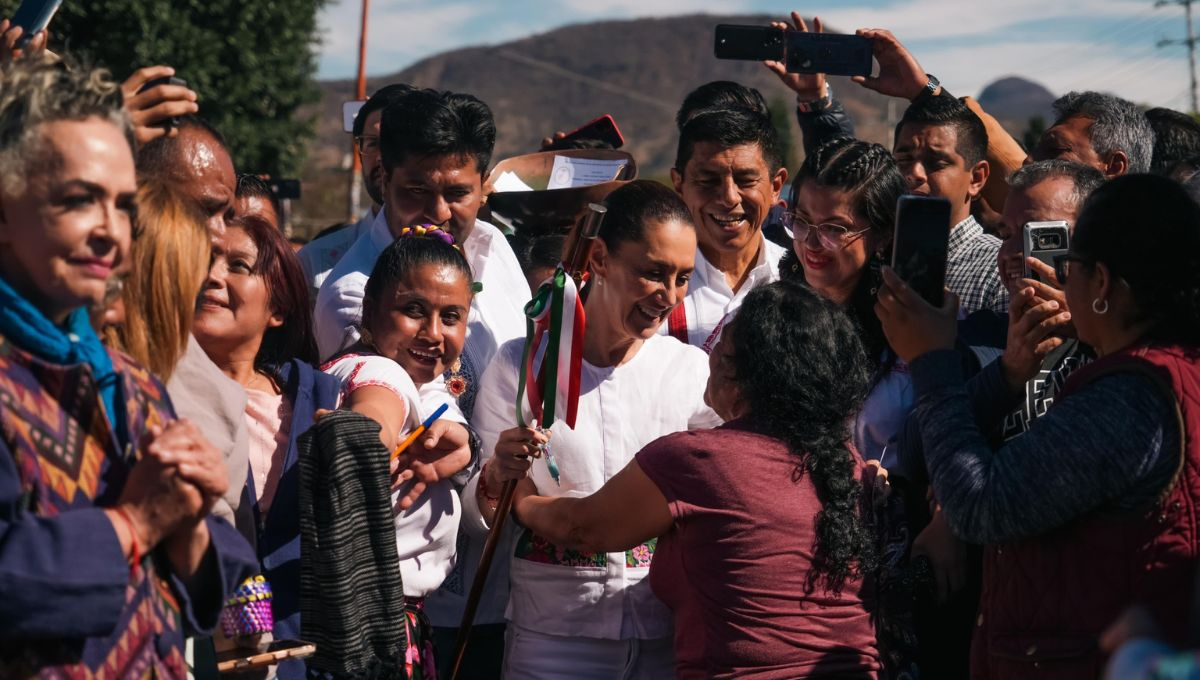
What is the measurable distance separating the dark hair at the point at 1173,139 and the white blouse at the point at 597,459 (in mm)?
3013

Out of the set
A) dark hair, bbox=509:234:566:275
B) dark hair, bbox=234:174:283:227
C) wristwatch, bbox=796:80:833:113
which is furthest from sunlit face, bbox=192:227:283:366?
wristwatch, bbox=796:80:833:113

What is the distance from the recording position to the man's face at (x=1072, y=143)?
17.3 feet

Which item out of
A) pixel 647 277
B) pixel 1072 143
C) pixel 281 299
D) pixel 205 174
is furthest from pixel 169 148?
pixel 1072 143

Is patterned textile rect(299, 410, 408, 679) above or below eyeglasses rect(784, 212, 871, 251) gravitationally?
below

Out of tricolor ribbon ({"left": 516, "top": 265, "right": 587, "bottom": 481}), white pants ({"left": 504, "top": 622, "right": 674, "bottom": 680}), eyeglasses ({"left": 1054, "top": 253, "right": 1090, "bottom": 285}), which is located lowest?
white pants ({"left": 504, "top": 622, "right": 674, "bottom": 680})

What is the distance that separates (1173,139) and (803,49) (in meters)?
2.15

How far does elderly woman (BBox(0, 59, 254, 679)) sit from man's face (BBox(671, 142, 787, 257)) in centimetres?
273

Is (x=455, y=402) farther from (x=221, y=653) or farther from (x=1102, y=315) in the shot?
(x=1102, y=315)

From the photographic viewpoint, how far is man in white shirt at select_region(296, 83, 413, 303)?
551cm

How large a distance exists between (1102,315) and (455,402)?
6.42 feet

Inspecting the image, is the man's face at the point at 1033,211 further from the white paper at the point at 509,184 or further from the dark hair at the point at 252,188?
the dark hair at the point at 252,188

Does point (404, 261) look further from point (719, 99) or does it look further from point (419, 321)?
point (719, 99)

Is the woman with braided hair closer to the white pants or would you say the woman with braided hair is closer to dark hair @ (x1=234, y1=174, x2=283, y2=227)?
the white pants

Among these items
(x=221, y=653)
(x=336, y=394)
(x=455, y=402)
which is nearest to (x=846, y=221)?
(x=455, y=402)
